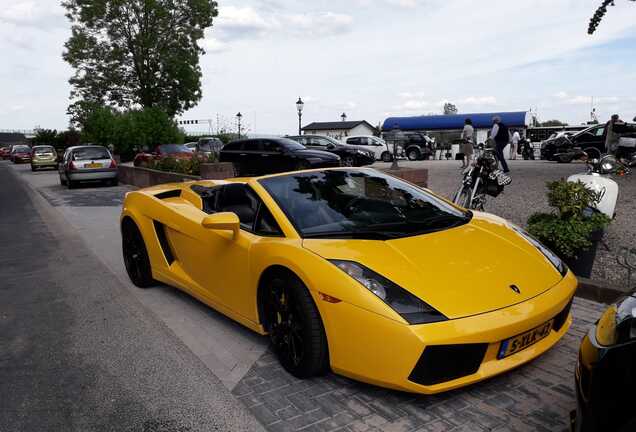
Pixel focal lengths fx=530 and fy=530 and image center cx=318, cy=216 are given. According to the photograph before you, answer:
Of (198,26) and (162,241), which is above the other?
(198,26)

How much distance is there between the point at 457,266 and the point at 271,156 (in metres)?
13.2

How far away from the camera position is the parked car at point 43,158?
107ft

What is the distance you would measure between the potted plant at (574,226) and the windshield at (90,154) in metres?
16.7

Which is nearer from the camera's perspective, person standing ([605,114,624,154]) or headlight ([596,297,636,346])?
headlight ([596,297,636,346])

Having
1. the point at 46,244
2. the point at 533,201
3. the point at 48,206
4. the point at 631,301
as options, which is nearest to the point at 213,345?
the point at 631,301

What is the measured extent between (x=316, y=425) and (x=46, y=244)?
6.86 metres

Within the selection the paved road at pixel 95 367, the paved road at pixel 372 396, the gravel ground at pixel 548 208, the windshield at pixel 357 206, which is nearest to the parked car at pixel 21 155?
the gravel ground at pixel 548 208

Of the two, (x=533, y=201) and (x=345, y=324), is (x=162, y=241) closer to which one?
(x=345, y=324)

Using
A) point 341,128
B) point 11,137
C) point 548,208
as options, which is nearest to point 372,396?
point 548,208

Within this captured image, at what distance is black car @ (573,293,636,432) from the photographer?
1.73 m

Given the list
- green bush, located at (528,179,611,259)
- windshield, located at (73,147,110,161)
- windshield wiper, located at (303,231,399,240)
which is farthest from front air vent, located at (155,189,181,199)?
windshield, located at (73,147,110,161)

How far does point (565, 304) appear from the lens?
3.15 metres

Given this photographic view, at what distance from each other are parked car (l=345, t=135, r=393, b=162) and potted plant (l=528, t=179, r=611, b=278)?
24119 mm

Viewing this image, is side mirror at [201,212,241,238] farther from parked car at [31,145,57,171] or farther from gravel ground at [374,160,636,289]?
parked car at [31,145,57,171]
